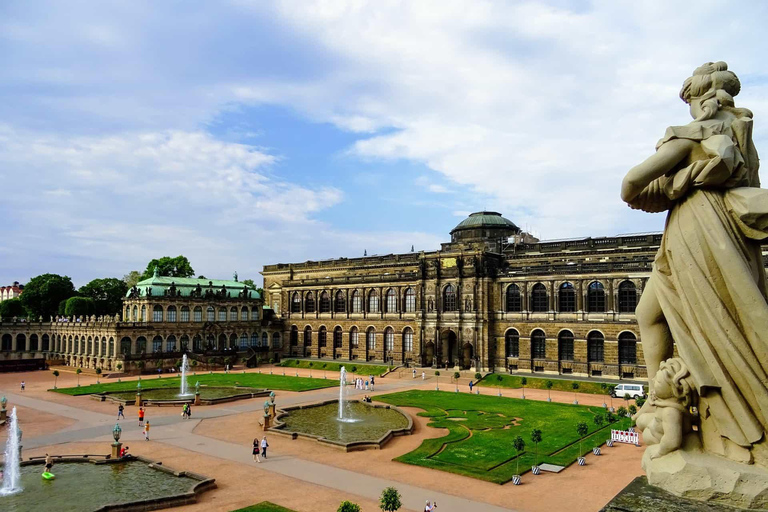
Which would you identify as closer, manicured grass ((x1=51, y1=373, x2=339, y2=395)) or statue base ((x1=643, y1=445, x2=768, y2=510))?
statue base ((x1=643, y1=445, x2=768, y2=510))

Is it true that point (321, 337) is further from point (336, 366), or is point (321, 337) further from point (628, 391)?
point (628, 391)

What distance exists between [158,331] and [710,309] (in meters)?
77.6

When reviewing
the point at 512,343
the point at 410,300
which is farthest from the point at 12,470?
the point at 410,300

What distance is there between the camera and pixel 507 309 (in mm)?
67312

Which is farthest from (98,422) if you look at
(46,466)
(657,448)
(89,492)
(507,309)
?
(507,309)

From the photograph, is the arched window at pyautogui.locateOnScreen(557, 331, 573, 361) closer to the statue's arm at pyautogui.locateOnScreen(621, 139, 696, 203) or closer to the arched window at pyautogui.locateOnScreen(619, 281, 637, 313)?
the arched window at pyautogui.locateOnScreen(619, 281, 637, 313)

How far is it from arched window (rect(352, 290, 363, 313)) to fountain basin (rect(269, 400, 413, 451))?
1437 inches

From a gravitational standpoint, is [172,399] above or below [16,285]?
below

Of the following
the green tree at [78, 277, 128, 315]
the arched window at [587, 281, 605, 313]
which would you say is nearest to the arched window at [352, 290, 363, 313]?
the arched window at [587, 281, 605, 313]

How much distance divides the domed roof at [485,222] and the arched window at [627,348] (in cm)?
2984

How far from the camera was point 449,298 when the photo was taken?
70.8 metres

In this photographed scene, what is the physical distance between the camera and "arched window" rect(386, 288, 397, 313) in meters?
78.5

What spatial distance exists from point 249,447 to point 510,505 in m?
15.5

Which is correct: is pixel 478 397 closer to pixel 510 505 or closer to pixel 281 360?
pixel 510 505
